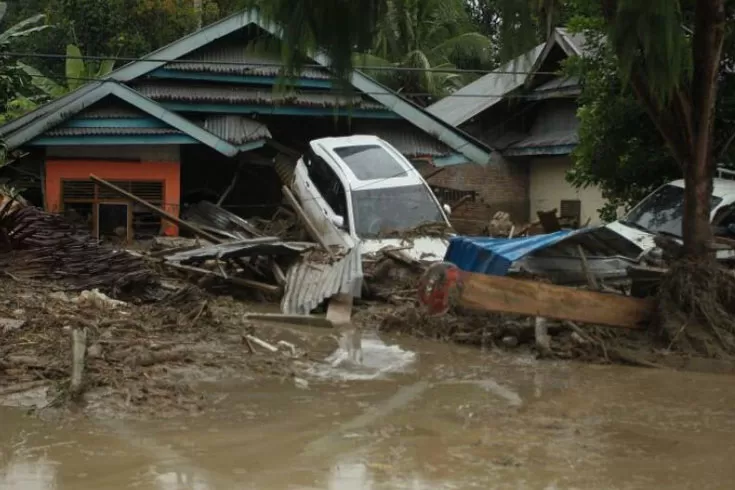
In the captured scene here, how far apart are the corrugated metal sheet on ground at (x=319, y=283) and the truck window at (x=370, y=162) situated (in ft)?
7.99

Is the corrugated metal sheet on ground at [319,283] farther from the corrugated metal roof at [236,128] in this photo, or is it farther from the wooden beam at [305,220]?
the corrugated metal roof at [236,128]

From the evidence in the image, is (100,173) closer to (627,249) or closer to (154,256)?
(154,256)

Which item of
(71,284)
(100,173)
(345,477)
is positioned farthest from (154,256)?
(345,477)

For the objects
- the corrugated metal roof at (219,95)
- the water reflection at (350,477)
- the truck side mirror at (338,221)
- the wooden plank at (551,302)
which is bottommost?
the water reflection at (350,477)

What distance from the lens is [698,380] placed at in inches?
385

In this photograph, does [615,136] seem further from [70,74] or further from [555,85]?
[70,74]

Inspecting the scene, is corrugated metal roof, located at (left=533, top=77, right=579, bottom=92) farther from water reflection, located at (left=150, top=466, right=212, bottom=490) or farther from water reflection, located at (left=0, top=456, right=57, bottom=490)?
water reflection, located at (left=0, top=456, right=57, bottom=490)

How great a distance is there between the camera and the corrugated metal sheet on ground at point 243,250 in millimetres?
15070

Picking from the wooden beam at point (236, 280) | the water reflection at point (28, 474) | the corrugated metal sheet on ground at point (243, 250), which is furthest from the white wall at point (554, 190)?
the water reflection at point (28, 474)

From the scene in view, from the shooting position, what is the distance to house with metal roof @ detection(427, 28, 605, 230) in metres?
25.6

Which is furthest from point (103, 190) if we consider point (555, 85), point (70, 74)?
point (555, 85)

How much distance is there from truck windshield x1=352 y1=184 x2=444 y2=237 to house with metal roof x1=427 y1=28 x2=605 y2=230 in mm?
9539

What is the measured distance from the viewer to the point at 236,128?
2064 centimetres

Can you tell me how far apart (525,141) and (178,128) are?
11047 millimetres
